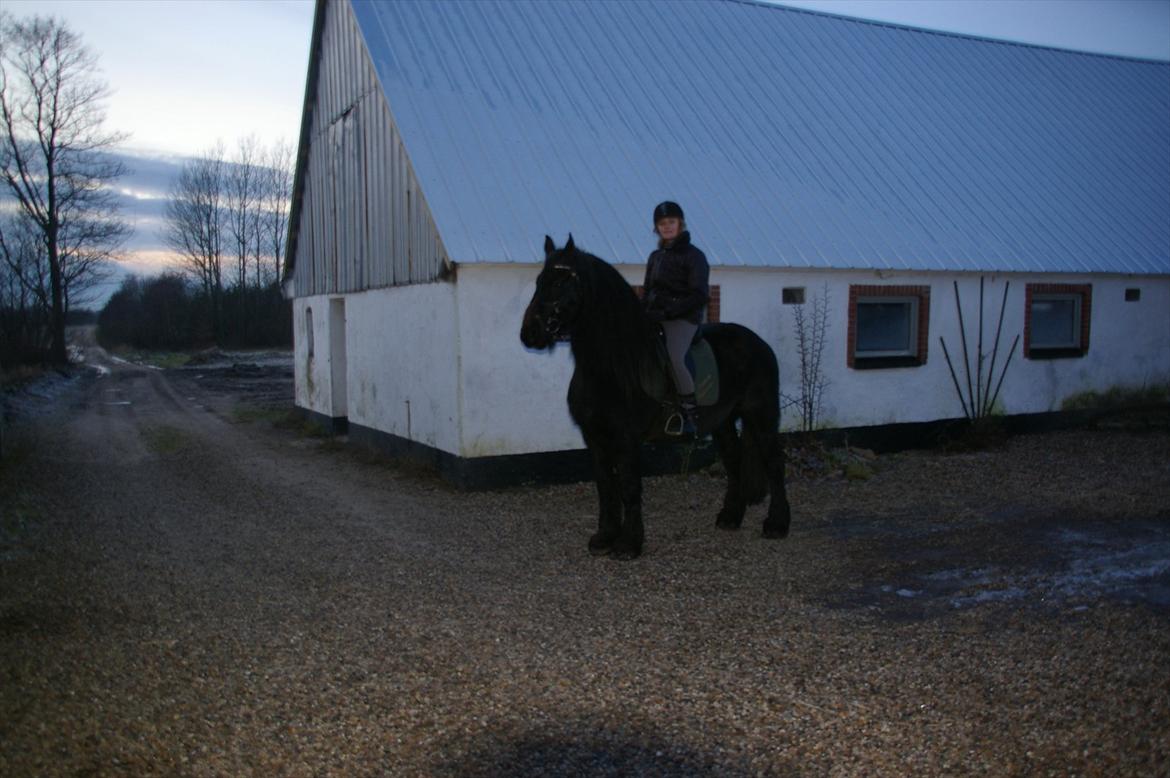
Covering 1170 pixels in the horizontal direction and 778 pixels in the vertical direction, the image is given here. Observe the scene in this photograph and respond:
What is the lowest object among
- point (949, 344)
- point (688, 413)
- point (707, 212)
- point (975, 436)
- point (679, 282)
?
point (975, 436)

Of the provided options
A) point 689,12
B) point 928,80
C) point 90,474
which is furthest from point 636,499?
point 928,80

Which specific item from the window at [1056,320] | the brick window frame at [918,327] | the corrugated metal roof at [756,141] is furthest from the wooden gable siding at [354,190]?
the window at [1056,320]

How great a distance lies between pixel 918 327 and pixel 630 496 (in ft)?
25.6

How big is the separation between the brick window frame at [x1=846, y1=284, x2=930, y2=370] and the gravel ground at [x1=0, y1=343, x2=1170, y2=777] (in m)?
2.99

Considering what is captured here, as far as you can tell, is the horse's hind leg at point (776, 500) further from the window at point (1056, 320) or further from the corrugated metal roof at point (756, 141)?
the window at point (1056, 320)

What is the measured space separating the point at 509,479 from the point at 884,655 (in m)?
6.02

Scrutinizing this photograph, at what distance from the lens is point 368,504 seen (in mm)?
9469

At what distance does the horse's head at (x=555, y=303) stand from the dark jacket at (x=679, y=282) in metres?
0.92

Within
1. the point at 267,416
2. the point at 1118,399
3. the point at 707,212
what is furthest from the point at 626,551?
the point at 267,416

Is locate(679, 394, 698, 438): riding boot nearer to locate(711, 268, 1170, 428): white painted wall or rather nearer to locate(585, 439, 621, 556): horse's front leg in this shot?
locate(585, 439, 621, 556): horse's front leg

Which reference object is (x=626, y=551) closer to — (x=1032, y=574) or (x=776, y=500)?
(x=776, y=500)

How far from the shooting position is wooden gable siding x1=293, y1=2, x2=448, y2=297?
11.2m

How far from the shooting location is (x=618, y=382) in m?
6.66

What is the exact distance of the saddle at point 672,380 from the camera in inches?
267
